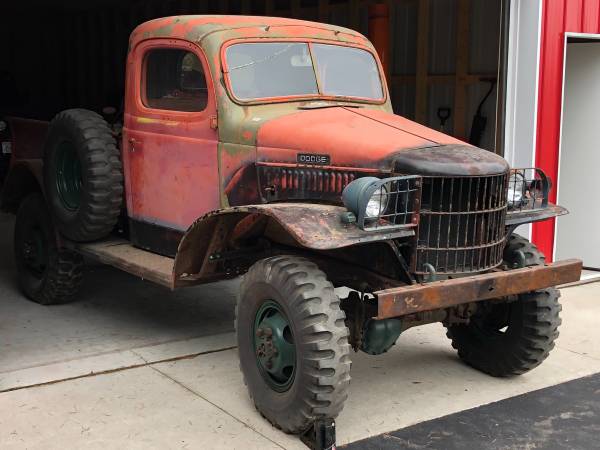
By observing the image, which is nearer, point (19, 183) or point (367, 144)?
point (367, 144)

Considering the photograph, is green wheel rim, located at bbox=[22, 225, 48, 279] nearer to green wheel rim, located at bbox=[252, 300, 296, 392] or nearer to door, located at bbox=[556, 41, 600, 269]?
green wheel rim, located at bbox=[252, 300, 296, 392]

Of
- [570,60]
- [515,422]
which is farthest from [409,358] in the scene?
[570,60]

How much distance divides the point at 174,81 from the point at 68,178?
1297mm

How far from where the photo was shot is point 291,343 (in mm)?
4250

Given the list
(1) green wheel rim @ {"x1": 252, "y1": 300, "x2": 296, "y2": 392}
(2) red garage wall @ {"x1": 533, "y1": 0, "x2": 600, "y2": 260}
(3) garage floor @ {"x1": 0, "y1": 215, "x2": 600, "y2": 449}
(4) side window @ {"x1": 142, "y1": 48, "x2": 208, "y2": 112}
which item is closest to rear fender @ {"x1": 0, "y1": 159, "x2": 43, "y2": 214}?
(3) garage floor @ {"x1": 0, "y1": 215, "x2": 600, "y2": 449}

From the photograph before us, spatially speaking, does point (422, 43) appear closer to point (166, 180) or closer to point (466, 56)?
point (466, 56)

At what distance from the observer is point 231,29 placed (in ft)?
17.2

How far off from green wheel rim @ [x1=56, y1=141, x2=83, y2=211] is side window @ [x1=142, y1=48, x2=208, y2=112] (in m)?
0.84

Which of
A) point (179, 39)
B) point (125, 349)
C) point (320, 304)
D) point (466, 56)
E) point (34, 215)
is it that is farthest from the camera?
point (466, 56)

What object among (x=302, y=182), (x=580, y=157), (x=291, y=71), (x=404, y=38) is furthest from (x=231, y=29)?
(x=404, y=38)

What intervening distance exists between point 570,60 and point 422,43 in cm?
241

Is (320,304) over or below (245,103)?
below

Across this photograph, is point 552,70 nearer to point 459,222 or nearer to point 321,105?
point 321,105

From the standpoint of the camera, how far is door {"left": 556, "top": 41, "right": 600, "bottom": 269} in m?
8.31
